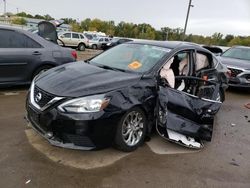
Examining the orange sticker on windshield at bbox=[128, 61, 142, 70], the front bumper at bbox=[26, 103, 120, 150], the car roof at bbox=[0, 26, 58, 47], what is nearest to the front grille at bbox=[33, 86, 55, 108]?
the front bumper at bbox=[26, 103, 120, 150]

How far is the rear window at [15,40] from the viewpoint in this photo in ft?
20.7

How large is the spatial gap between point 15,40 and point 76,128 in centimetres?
407

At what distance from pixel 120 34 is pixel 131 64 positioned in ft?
271

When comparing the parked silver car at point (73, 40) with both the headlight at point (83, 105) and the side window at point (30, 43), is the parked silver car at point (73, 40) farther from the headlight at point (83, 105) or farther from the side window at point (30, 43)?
the headlight at point (83, 105)

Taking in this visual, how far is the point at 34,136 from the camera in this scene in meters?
4.17

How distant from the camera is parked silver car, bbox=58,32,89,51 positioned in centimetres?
2652

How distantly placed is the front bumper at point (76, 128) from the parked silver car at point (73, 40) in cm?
2373

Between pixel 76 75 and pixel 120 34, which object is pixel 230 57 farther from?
pixel 120 34

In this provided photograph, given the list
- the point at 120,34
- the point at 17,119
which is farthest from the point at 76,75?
the point at 120,34

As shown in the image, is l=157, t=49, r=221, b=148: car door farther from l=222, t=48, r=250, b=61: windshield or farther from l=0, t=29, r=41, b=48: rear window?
→ l=222, t=48, r=250, b=61: windshield

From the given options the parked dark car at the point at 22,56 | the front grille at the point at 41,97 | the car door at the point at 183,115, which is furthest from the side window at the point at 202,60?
the parked dark car at the point at 22,56

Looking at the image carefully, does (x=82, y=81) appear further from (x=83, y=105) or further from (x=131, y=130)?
(x=131, y=130)

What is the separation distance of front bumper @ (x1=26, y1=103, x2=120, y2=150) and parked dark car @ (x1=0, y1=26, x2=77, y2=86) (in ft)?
10.7

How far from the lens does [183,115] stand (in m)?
4.36
